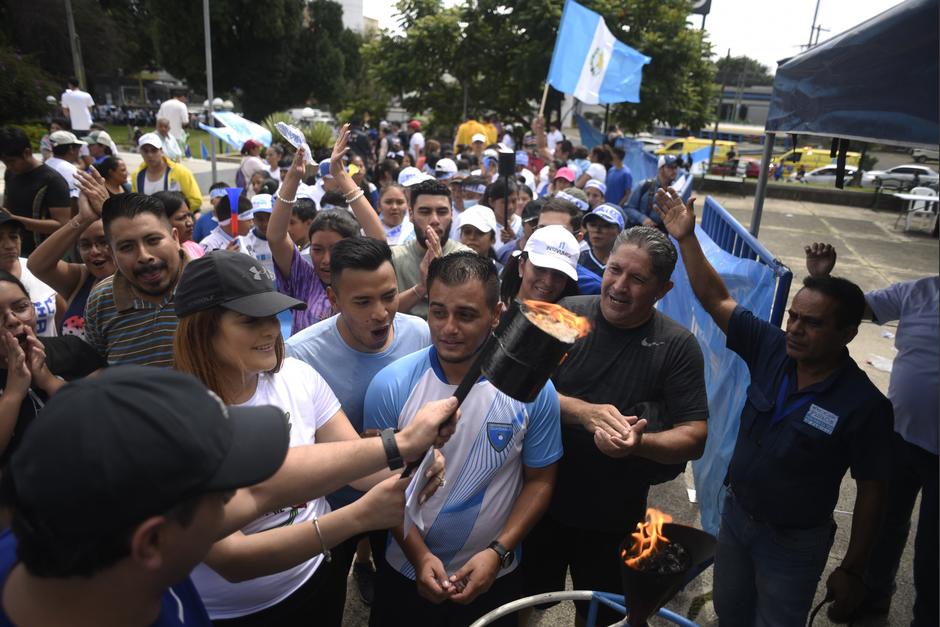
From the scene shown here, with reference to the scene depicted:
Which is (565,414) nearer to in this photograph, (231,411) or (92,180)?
(231,411)

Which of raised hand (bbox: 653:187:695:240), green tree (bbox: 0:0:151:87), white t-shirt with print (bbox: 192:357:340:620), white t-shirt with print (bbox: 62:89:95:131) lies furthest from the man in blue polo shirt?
green tree (bbox: 0:0:151:87)

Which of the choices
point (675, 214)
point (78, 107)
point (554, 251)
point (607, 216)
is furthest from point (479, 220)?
point (78, 107)

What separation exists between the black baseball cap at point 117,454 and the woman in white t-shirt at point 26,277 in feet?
9.23

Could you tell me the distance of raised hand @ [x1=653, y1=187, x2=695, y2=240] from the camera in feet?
10.3

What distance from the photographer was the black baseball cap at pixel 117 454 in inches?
39.1

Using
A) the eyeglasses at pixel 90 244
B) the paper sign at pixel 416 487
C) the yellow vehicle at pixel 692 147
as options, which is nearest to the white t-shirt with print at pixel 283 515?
the paper sign at pixel 416 487

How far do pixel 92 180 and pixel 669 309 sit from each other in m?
5.07

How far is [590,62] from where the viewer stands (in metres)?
10.8

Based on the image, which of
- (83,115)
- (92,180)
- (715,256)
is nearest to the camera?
(92,180)

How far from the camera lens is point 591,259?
4926mm

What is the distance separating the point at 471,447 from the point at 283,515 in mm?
718

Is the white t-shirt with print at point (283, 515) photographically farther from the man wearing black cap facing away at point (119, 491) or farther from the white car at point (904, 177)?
the white car at point (904, 177)

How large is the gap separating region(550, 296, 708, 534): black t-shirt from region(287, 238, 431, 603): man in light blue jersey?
0.87 meters

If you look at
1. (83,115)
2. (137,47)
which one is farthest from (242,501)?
(137,47)
